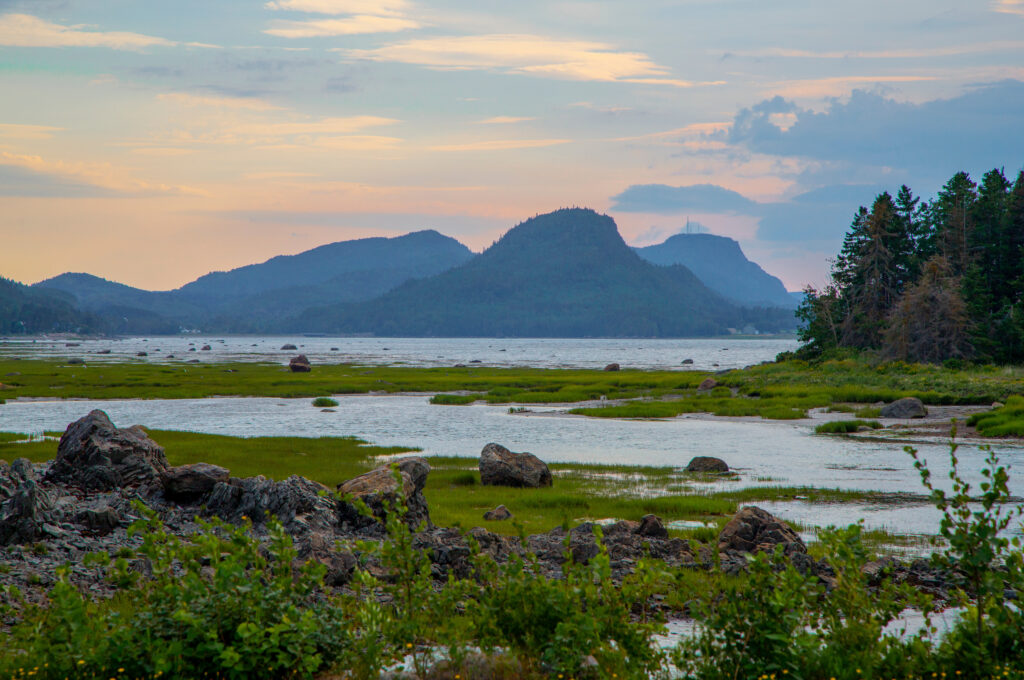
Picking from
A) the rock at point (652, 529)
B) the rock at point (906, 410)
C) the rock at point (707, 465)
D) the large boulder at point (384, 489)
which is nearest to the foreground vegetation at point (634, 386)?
the rock at point (906, 410)

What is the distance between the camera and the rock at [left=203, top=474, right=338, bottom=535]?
14.8 metres

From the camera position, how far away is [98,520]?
46.5ft

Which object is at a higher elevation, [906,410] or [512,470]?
[906,410]

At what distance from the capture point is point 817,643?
707cm

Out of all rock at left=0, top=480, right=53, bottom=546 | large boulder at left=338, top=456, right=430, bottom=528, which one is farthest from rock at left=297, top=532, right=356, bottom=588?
rock at left=0, top=480, right=53, bottom=546

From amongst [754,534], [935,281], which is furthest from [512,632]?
[935,281]

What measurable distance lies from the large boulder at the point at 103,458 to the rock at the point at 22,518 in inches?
152

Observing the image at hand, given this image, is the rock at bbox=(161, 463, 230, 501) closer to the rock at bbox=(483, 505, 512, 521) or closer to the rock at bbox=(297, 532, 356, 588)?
the rock at bbox=(297, 532, 356, 588)

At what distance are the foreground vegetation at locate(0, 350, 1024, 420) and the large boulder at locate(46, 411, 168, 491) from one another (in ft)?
107

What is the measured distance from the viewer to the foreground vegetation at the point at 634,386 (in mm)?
50219

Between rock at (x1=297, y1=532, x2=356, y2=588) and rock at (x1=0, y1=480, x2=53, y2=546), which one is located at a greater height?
rock at (x1=0, y1=480, x2=53, y2=546)

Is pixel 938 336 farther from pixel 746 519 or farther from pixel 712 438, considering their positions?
pixel 746 519

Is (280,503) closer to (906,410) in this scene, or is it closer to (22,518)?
(22,518)

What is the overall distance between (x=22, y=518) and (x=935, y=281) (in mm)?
74316
